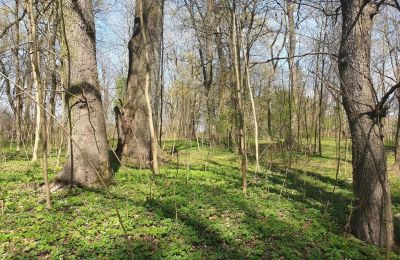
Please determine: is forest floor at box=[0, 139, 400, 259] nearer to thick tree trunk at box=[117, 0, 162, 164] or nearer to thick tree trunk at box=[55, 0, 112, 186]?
thick tree trunk at box=[55, 0, 112, 186]

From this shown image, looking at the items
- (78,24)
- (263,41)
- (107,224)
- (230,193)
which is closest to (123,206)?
(107,224)

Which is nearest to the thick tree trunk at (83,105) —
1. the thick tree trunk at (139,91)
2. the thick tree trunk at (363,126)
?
the thick tree trunk at (139,91)

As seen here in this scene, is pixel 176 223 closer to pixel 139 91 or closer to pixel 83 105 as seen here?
pixel 83 105

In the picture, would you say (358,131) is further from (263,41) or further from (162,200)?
(263,41)

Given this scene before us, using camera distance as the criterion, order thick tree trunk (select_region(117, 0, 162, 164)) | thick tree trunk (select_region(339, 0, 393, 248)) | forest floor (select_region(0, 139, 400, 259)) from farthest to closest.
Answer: thick tree trunk (select_region(117, 0, 162, 164)) → thick tree trunk (select_region(339, 0, 393, 248)) → forest floor (select_region(0, 139, 400, 259))

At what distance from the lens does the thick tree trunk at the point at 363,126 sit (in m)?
4.57

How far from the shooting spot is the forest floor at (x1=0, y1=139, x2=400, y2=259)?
3900mm

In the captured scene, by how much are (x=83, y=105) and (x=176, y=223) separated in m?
2.89

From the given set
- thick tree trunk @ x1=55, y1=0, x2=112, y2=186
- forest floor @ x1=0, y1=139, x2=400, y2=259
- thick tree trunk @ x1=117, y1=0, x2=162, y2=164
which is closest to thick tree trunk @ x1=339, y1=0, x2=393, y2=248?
forest floor @ x1=0, y1=139, x2=400, y2=259

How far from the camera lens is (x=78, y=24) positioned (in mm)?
5984

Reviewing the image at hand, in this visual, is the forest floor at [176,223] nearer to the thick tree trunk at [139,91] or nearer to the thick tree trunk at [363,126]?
the thick tree trunk at [363,126]

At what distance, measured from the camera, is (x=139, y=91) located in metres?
8.52

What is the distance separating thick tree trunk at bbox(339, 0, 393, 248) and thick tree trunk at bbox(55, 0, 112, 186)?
426 centimetres

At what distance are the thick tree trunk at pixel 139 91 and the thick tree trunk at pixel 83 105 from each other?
2143 millimetres
